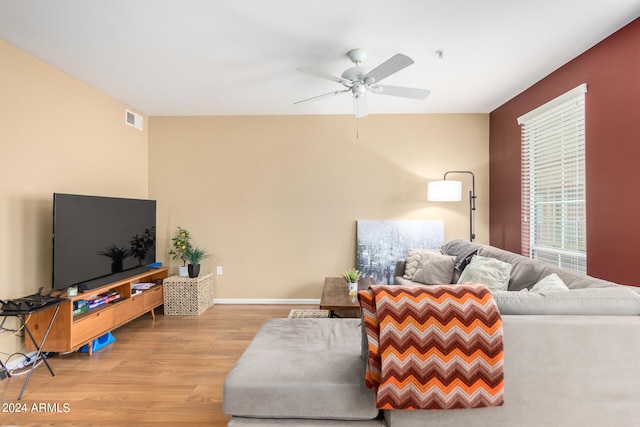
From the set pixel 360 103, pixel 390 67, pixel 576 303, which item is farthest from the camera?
pixel 360 103

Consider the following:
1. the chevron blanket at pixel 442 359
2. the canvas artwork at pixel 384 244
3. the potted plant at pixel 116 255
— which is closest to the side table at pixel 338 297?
the canvas artwork at pixel 384 244

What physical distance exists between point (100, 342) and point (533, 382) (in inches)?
135

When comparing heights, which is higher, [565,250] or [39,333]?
[565,250]

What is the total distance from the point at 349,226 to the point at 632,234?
2.80 meters

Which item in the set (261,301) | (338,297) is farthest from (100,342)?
(338,297)

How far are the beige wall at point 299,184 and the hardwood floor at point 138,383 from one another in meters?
1.19

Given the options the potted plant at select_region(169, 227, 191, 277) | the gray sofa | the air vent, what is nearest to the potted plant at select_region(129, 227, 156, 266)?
the potted plant at select_region(169, 227, 191, 277)

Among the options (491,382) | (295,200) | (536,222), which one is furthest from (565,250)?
(295,200)

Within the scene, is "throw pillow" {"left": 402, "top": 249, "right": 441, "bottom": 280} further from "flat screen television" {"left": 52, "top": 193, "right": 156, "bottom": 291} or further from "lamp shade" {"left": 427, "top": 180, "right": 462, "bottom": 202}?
"flat screen television" {"left": 52, "top": 193, "right": 156, "bottom": 291}

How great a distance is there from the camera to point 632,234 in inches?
90.2

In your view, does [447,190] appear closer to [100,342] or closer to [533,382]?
[533,382]

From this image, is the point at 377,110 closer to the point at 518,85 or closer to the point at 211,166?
the point at 518,85

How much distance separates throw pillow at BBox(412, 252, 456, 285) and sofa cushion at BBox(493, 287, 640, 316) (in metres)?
1.91

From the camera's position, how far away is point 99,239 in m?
3.11
